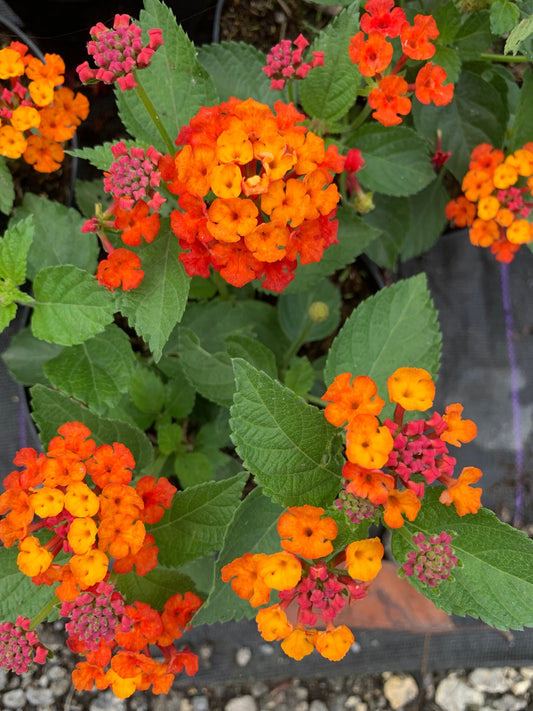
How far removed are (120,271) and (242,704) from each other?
1373 millimetres

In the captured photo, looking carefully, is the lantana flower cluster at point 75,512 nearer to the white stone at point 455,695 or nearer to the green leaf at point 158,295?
the green leaf at point 158,295

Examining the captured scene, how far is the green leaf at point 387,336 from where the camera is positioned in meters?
1.15

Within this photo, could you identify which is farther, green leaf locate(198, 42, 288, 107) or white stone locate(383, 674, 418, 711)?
white stone locate(383, 674, 418, 711)

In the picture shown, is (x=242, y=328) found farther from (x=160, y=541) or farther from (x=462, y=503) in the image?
(x=462, y=503)

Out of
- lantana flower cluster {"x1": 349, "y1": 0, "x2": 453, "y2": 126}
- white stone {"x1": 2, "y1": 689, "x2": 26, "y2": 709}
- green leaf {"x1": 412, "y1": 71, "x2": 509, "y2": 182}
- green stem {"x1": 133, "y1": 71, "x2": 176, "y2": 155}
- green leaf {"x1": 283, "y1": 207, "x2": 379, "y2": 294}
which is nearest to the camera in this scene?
green stem {"x1": 133, "y1": 71, "x2": 176, "y2": 155}

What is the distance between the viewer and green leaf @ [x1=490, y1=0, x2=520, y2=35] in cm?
106

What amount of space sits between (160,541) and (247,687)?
94 centimetres

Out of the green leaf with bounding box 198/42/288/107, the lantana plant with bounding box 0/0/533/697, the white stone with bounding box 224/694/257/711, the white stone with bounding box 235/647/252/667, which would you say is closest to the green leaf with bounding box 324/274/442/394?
the lantana plant with bounding box 0/0/533/697

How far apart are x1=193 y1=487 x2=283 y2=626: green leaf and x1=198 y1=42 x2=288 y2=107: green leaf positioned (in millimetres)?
805

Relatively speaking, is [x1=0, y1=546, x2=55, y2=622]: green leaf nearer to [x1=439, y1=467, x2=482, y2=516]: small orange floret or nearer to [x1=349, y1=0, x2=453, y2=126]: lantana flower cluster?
[x1=439, y1=467, x2=482, y2=516]: small orange floret

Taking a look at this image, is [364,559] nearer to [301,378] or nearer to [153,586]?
[153,586]

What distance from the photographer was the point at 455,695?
1875 millimetres

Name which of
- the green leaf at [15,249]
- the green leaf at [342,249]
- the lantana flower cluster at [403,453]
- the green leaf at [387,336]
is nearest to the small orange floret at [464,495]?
the lantana flower cluster at [403,453]

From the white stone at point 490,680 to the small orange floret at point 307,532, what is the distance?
1335 millimetres
